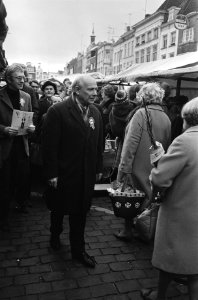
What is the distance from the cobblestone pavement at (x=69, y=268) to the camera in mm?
2889

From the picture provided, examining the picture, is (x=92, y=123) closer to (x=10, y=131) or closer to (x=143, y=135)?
(x=143, y=135)

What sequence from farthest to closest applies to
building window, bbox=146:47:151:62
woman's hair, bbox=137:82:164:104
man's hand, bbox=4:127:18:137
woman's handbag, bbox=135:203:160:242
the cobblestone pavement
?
building window, bbox=146:47:151:62 → man's hand, bbox=4:127:18:137 → woman's hair, bbox=137:82:164:104 → woman's handbag, bbox=135:203:160:242 → the cobblestone pavement

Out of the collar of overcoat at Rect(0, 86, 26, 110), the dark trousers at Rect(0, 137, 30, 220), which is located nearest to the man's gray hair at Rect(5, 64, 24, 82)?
the collar of overcoat at Rect(0, 86, 26, 110)

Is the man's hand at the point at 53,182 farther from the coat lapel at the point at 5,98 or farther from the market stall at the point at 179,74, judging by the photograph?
the market stall at the point at 179,74

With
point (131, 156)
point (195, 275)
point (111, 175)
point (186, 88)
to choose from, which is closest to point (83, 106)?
point (131, 156)

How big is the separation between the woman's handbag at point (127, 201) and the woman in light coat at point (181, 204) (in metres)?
1.26

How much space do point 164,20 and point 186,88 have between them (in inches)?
1580

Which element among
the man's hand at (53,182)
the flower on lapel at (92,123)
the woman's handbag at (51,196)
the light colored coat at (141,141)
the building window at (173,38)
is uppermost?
the building window at (173,38)

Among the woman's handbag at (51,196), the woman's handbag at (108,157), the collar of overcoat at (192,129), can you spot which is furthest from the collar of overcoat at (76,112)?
the woman's handbag at (108,157)

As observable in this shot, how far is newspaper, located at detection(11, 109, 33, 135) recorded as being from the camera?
4.02 m

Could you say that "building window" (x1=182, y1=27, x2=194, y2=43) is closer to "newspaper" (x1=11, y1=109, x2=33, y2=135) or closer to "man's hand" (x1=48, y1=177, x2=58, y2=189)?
"newspaper" (x1=11, y1=109, x2=33, y2=135)

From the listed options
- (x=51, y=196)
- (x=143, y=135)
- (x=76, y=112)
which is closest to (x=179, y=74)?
(x=143, y=135)

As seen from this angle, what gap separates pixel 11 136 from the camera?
4.02 metres

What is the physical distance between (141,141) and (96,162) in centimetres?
57
